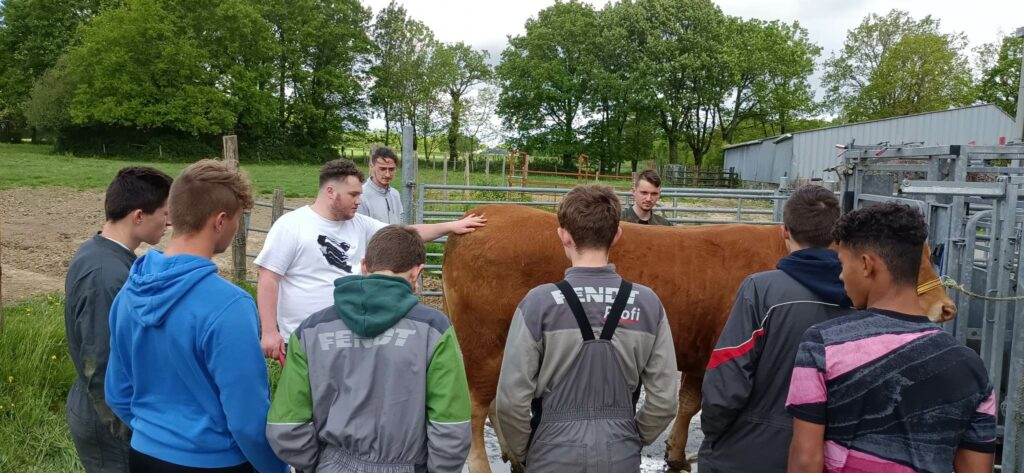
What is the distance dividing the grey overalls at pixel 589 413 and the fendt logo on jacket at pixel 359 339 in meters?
0.56

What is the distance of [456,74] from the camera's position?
55.0 meters

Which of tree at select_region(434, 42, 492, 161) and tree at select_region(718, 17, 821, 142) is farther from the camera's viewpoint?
tree at select_region(434, 42, 492, 161)

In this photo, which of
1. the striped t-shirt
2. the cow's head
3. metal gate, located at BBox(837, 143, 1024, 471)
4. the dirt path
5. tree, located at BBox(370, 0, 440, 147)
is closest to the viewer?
the striped t-shirt

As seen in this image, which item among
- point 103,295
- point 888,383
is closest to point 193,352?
point 103,295

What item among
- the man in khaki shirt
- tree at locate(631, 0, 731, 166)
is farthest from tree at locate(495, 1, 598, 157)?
the man in khaki shirt

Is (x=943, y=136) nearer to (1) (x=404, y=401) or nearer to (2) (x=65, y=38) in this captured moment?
(1) (x=404, y=401)

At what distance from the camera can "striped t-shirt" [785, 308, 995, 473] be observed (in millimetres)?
1693

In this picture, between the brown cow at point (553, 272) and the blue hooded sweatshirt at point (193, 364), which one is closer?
the blue hooded sweatshirt at point (193, 364)

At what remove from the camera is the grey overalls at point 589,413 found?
215 cm

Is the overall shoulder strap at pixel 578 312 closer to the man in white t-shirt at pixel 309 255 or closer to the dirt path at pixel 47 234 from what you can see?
the man in white t-shirt at pixel 309 255

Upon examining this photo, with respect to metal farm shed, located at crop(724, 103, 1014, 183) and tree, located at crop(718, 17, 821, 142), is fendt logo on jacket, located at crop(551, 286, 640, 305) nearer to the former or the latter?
metal farm shed, located at crop(724, 103, 1014, 183)

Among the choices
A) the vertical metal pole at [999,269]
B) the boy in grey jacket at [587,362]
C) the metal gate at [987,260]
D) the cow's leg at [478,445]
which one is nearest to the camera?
the boy in grey jacket at [587,362]

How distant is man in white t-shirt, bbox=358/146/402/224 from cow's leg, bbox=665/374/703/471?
8.47 feet

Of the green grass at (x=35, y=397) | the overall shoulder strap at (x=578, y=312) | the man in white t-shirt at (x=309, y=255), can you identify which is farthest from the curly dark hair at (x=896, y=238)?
the green grass at (x=35, y=397)
